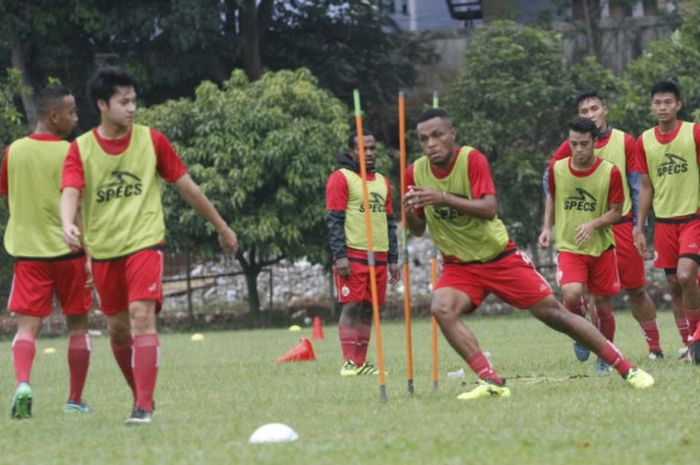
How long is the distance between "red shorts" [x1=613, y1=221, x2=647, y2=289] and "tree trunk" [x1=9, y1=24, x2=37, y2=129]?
22226mm

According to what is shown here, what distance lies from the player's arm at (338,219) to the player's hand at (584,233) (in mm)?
2767

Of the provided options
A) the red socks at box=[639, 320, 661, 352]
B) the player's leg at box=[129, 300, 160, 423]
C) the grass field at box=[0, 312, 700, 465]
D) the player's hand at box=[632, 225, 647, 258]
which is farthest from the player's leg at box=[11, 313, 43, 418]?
the red socks at box=[639, 320, 661, 352]

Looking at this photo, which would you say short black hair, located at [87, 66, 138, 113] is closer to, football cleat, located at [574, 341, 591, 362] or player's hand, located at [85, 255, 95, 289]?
player's hand, located at [85, 255, 95, 289]

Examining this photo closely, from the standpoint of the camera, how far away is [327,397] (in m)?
10.6

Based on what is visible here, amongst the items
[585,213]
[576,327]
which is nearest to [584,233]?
[585,213]

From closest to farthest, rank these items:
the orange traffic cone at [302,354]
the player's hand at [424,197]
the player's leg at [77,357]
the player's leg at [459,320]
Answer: the player's hand at [424,197]
the player's leg at [459,320]
the player's leg at [77,357]
the orange traffic cone at [302,354]

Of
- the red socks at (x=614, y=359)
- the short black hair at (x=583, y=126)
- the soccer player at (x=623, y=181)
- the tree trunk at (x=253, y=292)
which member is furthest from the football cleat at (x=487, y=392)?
the tree trunk at (x=253, y=292)

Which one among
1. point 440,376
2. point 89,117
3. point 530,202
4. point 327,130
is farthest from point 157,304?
point 89,117

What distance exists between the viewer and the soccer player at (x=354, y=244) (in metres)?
14.1

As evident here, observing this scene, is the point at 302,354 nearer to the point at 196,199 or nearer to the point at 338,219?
the point at 338,219

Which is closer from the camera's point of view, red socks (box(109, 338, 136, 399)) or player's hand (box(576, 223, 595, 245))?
red socks (box(109, 338, 136, 399))

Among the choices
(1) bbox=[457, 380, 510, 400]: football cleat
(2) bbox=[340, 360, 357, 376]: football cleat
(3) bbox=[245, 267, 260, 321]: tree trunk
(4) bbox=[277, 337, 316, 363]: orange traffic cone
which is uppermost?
(1) bbox=[457, 380, 510, 400]: football cleat

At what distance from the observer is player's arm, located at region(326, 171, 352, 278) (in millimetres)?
14070

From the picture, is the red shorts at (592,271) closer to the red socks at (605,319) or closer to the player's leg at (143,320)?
the red socks at (605,319)
